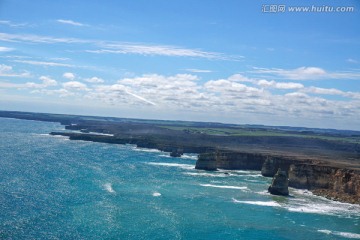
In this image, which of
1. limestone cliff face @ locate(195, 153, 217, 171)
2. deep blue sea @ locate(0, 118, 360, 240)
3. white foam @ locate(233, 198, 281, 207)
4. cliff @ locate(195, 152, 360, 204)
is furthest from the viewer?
limestone cliff face @ locate(195, 153, 217, 171)

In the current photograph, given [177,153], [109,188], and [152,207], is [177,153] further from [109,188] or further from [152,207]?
[152,207]

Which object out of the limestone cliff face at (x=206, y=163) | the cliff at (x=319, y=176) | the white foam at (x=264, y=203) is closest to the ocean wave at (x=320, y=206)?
the white foam at (x=264, y=203)

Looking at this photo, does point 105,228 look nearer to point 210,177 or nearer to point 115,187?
point 115,187

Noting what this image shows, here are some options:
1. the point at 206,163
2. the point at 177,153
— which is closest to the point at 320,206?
the point at 206,163

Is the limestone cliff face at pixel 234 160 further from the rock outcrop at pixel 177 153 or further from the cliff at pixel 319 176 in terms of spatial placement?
the rock outcrop at pixel 177 153

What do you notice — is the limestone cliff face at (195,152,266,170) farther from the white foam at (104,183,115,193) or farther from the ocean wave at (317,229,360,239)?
the ocean wave at (317,229,360,239)

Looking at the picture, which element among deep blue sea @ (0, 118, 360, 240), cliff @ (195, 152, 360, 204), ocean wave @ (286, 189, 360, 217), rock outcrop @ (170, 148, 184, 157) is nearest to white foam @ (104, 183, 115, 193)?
deep blue sea @ (0, 118, 360, 240)
